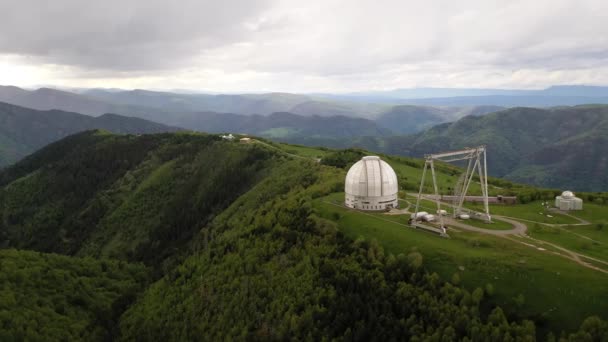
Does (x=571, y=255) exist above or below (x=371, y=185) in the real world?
below

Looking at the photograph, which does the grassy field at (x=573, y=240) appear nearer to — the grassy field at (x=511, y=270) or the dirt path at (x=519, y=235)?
the dirt path at (x=519, y=235)

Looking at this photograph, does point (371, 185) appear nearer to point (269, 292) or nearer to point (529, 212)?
point (269, 292)

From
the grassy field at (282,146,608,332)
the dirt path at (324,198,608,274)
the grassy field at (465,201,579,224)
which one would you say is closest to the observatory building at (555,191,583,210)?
the grassy field at (282,146,608,332)

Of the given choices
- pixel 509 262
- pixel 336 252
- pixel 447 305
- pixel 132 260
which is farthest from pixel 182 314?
pixel 132 260

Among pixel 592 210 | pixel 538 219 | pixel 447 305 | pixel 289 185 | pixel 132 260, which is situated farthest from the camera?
pixel 132 260

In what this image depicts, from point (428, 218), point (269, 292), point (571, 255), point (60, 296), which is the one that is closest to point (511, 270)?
point (571, 255)

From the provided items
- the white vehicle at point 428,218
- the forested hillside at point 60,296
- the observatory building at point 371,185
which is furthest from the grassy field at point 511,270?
the forested hillside at point 60,296

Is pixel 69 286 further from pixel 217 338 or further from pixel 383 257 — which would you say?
pixel 383 257
